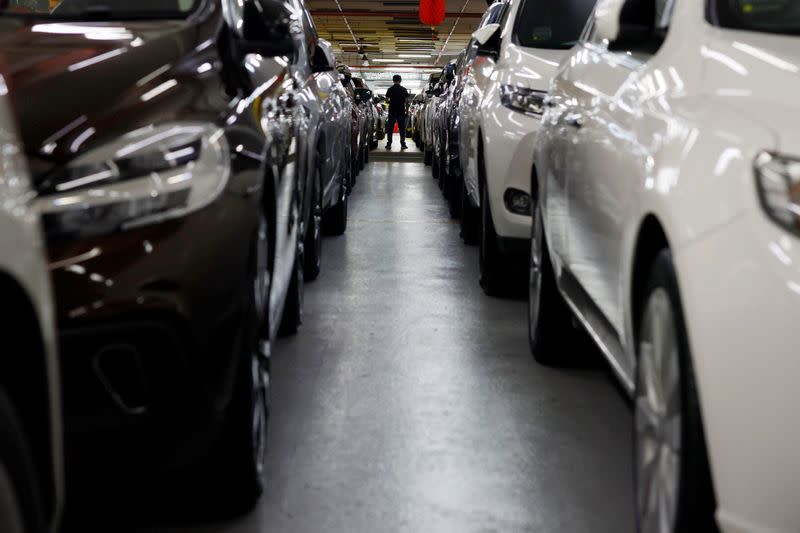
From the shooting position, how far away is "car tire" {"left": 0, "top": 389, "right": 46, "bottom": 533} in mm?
1671

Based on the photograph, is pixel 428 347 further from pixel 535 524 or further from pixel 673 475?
pixel 673 475

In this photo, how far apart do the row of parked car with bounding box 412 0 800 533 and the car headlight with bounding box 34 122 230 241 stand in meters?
0.98

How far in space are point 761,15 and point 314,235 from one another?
389 cm

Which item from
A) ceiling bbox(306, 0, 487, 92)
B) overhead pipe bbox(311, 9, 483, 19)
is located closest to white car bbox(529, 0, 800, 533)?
ceiling bbox(306, 0, 487, 92)

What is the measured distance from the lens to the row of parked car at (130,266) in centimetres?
180

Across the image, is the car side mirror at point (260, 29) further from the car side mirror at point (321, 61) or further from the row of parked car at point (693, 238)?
the car side mirror at point (321, 61)

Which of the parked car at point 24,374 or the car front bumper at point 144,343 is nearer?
the parked car at point 24,374

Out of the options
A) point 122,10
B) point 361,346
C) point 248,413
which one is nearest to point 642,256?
point 248,413

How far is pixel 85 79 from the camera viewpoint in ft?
8.94

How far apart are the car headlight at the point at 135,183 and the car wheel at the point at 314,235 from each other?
3033mm

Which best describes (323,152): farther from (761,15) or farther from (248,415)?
(761,15)

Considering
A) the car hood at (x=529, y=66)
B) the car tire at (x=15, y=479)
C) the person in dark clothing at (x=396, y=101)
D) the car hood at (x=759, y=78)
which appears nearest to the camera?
the car tire at (x=15, y=479)

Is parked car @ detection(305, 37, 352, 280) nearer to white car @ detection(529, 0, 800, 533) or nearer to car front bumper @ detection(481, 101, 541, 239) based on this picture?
car front bumper @ detection(481, 101, 541, 239)

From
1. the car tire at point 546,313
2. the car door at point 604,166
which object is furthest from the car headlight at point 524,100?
the car door at point 604,166
